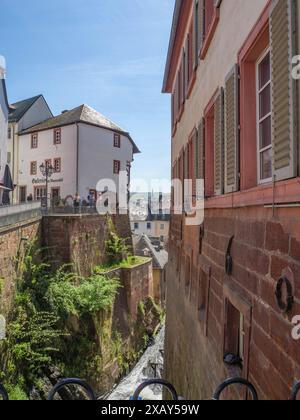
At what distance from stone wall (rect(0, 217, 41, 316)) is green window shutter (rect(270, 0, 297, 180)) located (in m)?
10.1

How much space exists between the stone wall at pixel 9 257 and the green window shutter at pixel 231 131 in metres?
8.81

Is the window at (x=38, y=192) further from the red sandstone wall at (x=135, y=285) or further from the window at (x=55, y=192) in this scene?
the red sandstone wall at (x=135, y=285)

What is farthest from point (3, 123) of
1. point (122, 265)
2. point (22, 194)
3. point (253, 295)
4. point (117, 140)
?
point (253, 295)

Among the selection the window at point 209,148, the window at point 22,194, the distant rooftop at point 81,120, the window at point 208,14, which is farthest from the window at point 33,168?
the window at point 209,148

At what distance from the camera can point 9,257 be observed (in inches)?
476

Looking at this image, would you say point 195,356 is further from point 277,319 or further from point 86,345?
point 86,345

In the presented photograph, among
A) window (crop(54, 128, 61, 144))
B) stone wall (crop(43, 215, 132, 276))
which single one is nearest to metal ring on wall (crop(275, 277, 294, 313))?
stone wall (crop(43, 215, 132, 276))

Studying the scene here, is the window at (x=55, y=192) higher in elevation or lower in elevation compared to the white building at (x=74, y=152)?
lower

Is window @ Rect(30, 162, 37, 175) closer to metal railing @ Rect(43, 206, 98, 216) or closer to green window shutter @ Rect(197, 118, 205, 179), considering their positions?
metal railing @ Rect(43, 206, 98, 216)

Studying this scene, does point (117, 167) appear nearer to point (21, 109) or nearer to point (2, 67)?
point (21, 109)

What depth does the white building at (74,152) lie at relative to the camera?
26.9m

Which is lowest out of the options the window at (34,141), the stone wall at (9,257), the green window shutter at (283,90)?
the stone wall at (9,257)
